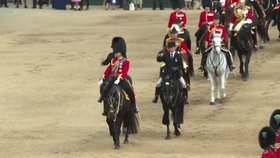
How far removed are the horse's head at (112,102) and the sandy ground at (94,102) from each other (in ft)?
2.78

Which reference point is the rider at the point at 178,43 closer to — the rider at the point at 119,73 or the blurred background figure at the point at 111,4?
the rider at the point at 119,73

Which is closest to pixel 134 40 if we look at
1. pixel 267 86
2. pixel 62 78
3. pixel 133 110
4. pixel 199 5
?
pixel 62 78

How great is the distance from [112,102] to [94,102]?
6.84 m

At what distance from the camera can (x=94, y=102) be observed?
87.5 feet

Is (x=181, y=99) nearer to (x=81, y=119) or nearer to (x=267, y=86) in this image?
(x=81, y=119)

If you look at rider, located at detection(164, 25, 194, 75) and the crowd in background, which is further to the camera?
the crowd in background

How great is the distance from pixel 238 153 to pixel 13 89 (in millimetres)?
11397

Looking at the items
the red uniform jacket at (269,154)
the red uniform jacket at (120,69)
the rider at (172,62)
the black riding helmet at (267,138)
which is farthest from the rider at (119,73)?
the red uniform jacket at (269,154)

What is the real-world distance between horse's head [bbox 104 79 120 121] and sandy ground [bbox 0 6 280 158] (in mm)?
847

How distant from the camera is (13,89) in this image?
95.7 feet

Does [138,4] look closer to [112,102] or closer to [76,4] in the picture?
[76,4]

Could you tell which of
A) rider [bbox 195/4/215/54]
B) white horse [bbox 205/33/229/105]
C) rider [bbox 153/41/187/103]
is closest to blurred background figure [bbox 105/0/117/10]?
rider [bbox 195/4/215/54]

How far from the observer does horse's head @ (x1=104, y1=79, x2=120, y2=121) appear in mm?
19828

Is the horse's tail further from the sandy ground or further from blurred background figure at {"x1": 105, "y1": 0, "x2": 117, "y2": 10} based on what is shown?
blurred background figure at {"x1": 105, "y1": 0, "x2": 117, "y2": 10}
